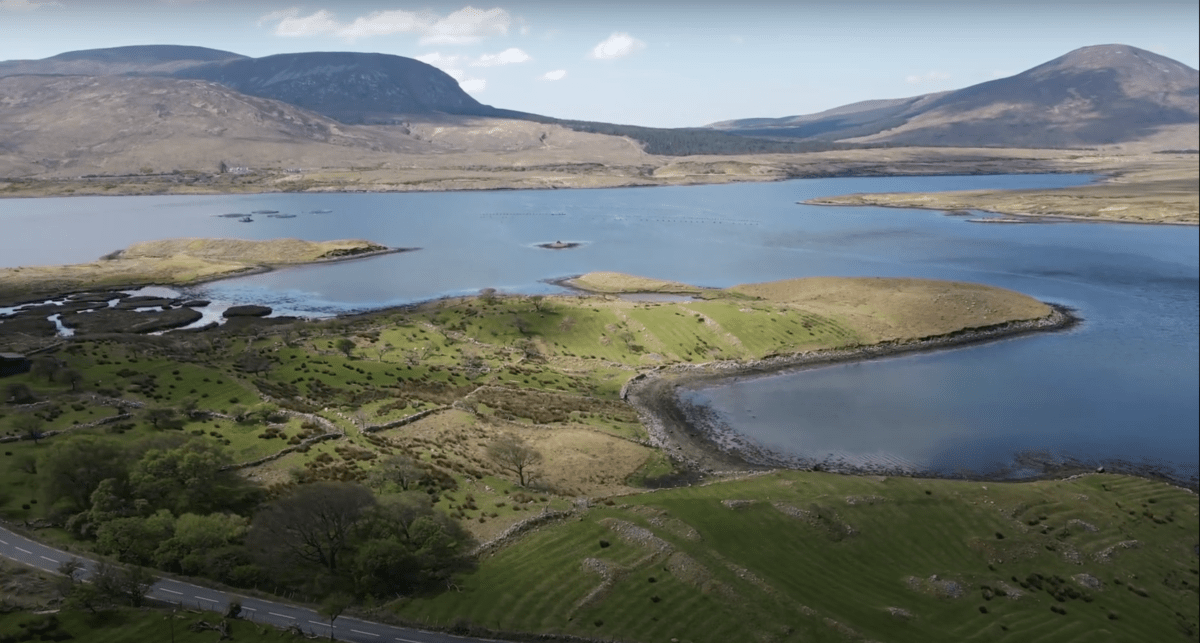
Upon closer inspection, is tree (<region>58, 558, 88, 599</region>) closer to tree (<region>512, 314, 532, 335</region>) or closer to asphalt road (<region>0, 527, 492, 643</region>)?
asphalt road (<region>0, 527, 492, 643</region>)

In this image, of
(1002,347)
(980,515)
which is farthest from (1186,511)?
(1002,347)

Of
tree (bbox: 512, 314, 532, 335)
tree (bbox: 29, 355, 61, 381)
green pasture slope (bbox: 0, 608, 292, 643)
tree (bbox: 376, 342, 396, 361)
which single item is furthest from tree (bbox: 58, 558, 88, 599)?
tree (bbox: 512, 314, 532, 335)

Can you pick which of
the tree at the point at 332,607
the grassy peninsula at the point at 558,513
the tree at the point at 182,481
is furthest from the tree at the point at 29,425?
the tree at the point at 332,607

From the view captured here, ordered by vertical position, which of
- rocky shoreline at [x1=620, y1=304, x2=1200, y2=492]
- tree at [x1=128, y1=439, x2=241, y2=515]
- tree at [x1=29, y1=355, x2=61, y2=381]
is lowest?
rocky shoreline at [x1=620, y1=304, x2=1200, y2=492]

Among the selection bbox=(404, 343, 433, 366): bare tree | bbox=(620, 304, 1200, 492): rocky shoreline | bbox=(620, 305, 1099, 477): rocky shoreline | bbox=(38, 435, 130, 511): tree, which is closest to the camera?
bbox=(38, 435, 130, 511): tree

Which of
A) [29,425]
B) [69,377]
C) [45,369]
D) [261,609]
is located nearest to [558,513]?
[261,609]

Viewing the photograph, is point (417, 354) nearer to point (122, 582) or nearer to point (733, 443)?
point (733, 443)
